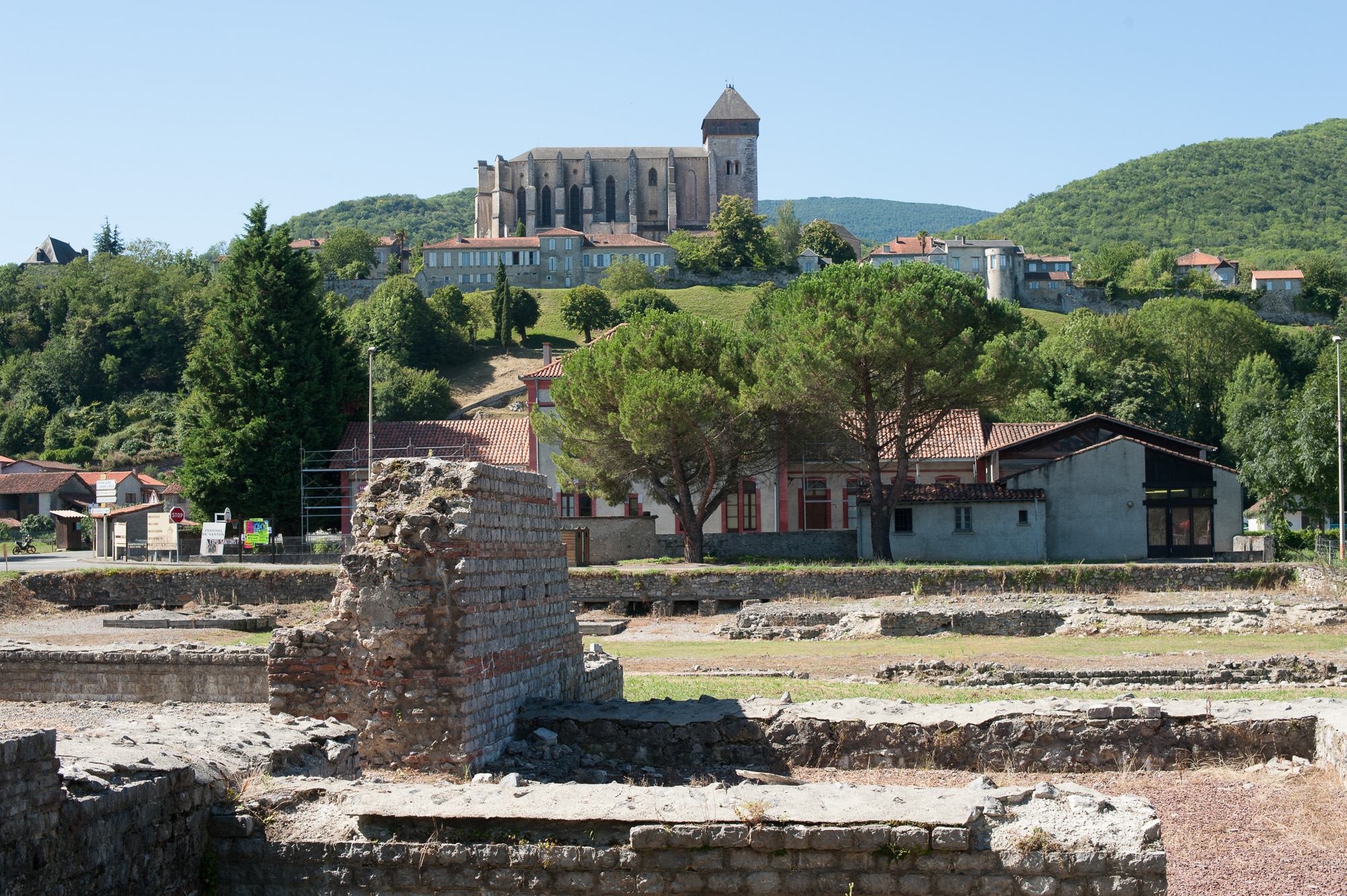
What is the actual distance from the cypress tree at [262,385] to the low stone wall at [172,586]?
32.2ft

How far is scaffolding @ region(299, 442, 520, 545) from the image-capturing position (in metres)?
43.9

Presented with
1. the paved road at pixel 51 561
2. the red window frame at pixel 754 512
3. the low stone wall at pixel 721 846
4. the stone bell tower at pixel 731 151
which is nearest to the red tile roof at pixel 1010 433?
the red window frame at pixel 754 512

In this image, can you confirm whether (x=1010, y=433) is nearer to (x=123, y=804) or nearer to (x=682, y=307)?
(x=123, y=804)

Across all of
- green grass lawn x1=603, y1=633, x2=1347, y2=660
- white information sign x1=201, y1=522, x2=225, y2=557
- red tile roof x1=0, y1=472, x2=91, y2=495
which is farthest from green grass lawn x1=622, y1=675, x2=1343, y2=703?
red tile roof x1=0, y1=472, x2=91, y2=495

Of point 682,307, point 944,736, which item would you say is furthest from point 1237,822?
point 682,307

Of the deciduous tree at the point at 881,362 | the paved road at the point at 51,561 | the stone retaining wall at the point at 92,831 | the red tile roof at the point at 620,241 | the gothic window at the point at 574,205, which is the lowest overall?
the paved road at the point at 51,561

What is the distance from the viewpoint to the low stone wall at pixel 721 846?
6.58 meters

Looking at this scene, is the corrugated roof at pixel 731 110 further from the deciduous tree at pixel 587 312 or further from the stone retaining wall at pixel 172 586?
the stone retaining wall at pixel 172 586

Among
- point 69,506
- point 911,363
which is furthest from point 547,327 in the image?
point 911,363

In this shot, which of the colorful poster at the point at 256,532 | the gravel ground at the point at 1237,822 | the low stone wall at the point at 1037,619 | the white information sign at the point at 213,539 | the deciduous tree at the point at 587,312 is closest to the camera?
the gravel ground at the point at 1237,822

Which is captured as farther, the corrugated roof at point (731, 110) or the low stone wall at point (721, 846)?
the corrugated roof at point (731, 110)

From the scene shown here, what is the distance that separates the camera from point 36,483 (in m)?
65.4

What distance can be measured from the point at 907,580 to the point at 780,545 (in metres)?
8.36

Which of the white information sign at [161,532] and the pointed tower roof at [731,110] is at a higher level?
the pointed tower roof at [731,110]
